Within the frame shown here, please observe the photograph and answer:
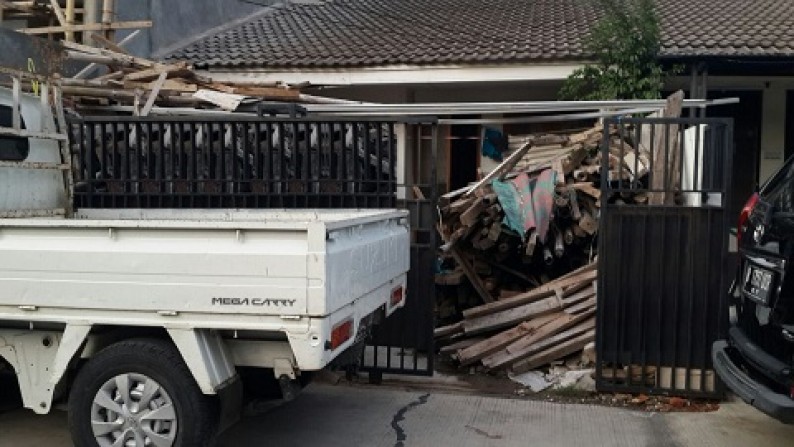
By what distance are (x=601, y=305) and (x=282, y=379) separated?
3195 millimetres

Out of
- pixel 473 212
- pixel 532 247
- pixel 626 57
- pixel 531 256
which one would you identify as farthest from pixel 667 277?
pixel 626 57

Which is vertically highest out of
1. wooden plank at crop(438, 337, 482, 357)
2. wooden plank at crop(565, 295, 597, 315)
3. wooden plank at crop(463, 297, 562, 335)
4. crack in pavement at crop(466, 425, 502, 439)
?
wooden plank at crop(565, 295, 597, 315)

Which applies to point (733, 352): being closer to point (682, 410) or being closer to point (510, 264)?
point (682, 410)

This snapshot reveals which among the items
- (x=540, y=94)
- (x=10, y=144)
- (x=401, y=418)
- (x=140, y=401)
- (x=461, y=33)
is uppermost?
(x=461, y=33)

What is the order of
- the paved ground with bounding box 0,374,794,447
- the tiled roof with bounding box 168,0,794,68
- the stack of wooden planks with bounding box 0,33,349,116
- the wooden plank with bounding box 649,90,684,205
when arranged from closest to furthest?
the paved ground with bounding box 0,374,794,447
the wooden plank with bounding box 649,90,684,205
the stack of wooden planks with bounding box 0,33,349,116
the tiled roof with bounding box 168,0,794,68

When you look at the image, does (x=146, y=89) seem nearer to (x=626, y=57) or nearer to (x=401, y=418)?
(x=401, y=418)

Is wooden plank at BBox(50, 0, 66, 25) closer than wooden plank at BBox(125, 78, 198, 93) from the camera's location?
No

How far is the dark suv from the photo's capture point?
163 inches

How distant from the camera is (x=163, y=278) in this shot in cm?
412

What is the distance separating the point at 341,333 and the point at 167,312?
0.95 meters

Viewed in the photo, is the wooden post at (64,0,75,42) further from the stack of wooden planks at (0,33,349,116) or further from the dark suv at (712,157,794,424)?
the dark suv at (712,157,794,424)

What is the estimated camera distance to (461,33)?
12805 mm

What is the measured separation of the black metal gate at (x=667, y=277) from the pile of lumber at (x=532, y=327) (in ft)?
1.75

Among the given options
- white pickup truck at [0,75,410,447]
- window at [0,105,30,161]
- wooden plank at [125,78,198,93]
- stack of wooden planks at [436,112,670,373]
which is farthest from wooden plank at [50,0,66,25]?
white pickup truck at [0,75,410,447]
